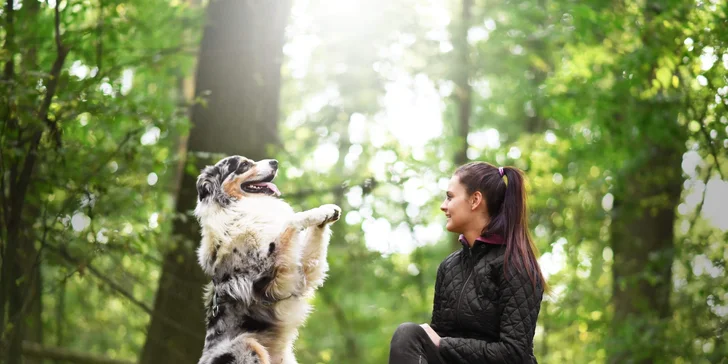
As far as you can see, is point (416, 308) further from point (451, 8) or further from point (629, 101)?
point (629, 101)

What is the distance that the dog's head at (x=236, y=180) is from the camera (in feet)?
17.2

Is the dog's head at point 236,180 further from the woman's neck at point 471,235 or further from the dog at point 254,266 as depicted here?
the woman's neck at point 471,235

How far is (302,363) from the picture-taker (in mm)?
10789

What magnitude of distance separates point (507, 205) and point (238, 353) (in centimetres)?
183

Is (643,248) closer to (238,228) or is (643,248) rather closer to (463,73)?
(463,73)

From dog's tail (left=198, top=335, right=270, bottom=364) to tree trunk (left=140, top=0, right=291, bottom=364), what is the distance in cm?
330

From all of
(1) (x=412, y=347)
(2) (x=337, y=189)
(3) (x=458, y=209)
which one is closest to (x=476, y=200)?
(3) (x=458, y=209)

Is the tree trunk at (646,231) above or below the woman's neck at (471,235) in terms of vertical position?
below

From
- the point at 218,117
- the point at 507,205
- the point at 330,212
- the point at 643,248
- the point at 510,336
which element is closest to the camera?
the point at 510,336

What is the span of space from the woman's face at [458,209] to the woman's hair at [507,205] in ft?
0.12

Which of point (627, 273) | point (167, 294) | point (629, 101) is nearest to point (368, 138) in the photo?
point (627, 273)

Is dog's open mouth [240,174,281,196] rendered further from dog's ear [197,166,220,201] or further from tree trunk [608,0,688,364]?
tree trunk [608,0,688,364]

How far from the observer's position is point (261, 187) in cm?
537

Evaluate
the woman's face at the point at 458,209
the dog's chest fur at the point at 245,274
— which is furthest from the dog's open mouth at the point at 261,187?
the woman's face at the point at 458,209
